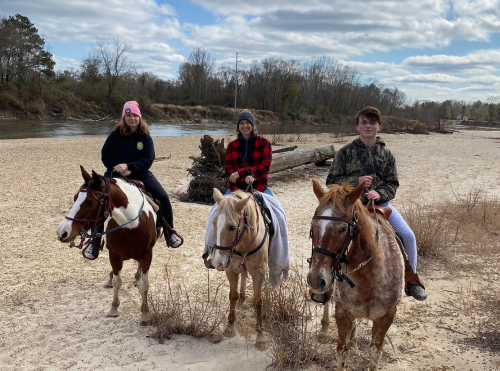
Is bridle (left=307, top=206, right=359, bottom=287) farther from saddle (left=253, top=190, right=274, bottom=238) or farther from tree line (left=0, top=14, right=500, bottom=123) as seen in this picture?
tree line (left=0, top=14, right=500, bottom=123)

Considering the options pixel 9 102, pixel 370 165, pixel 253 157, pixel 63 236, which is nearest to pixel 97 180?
pixel 63 236

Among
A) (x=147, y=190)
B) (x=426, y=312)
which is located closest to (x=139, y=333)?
(x=147, y=190)

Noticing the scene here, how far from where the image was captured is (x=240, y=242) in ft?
10.2

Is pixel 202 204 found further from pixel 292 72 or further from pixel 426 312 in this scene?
pixel 292 72

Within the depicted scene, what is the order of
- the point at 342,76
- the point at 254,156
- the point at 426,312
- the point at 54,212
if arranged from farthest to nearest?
the point at 342,76
the point at 54,212
the point at 254,156
the point at 426,312

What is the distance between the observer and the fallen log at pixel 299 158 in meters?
11.6

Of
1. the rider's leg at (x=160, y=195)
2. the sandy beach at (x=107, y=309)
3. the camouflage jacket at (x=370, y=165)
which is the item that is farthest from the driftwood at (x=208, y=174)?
the camouflage jacket at (x=370, y=165)

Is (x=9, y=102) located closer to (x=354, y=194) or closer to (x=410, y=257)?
(x=410, y=257)

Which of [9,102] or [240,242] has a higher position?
[9,102]

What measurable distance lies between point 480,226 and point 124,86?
54.5m

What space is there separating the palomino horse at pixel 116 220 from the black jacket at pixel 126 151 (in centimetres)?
54

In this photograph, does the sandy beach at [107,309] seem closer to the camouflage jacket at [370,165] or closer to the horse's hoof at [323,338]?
the horse's hoof at [323,338]

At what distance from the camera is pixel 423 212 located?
7688 mm

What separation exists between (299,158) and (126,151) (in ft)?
29.4
